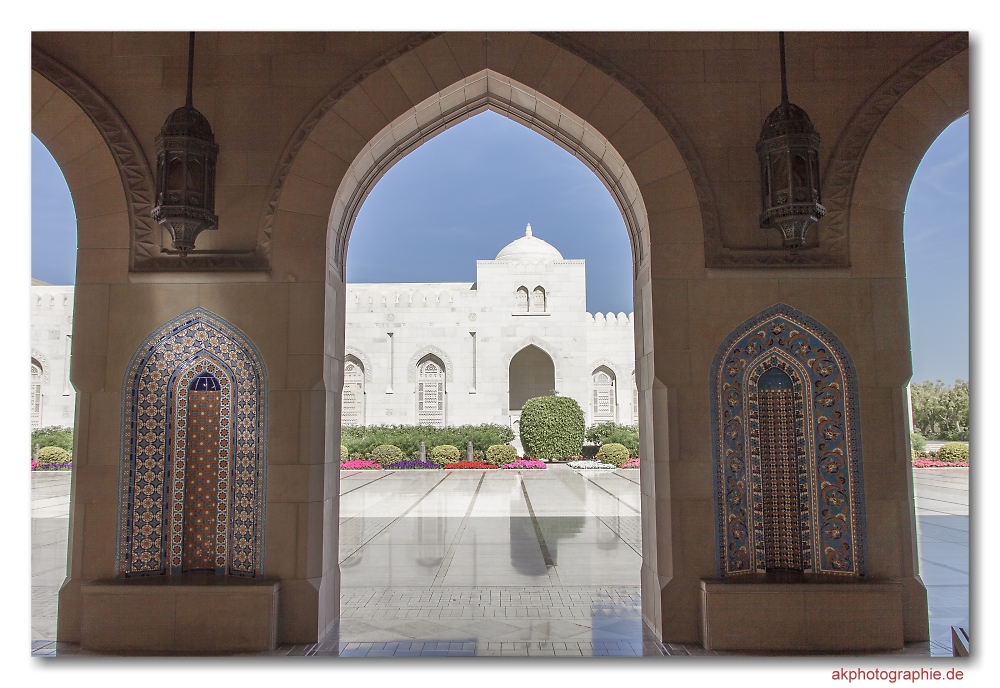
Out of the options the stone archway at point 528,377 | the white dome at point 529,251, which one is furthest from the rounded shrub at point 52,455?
Answer: the white dome at point 529,251

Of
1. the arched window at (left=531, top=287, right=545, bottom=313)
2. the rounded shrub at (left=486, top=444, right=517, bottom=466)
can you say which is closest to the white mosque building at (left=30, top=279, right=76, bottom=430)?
the rounded shrub at (left=486, top=444, right=517, bottom=466)

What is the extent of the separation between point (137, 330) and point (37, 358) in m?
20.3

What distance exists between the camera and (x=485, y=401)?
22.5m

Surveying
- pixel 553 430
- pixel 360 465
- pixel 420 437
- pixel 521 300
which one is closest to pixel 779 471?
pixel 553 430

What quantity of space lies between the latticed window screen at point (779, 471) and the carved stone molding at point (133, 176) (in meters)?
3.31

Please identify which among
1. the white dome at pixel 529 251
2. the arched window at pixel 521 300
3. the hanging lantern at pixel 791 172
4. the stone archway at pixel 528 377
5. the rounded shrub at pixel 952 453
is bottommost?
the rounded shrub at pixel 952 453

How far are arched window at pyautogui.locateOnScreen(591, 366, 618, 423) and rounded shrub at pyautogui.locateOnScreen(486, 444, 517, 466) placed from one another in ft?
18.1

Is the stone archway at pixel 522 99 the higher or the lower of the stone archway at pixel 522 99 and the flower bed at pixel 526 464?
the higher

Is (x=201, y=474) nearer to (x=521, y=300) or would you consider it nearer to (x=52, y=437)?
(x=52, y=437)

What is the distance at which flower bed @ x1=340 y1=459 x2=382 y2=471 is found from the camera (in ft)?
61.2

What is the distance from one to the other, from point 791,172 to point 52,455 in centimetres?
1993

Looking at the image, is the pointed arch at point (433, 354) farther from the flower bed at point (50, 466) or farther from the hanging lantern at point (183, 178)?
the hanging lantern at point (183, 178)

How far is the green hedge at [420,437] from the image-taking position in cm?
1962
